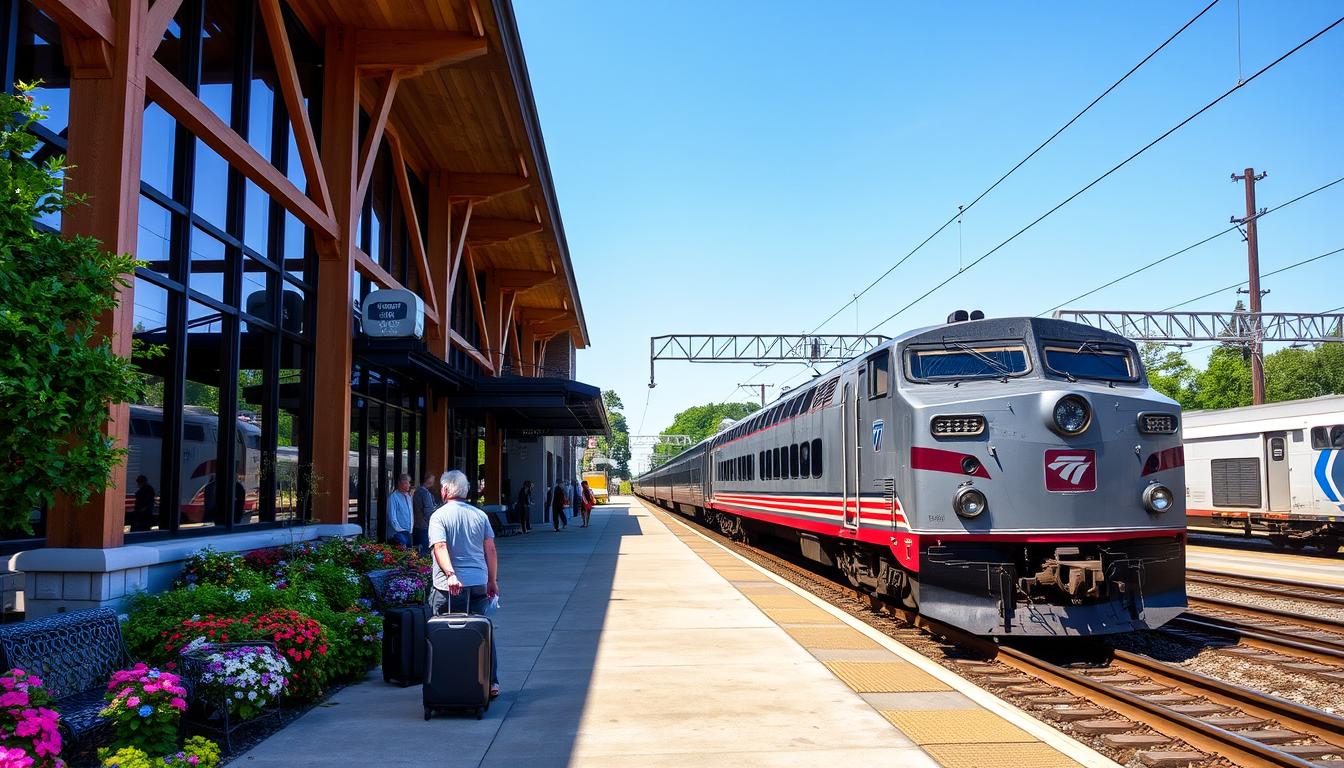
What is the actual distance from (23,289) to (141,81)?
4.51 m

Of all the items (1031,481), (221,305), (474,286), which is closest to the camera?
(1031,481)

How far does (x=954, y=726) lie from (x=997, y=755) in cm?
67

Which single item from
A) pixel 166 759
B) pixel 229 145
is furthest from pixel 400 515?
pixel 166 759

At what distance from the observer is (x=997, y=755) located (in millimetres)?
5758

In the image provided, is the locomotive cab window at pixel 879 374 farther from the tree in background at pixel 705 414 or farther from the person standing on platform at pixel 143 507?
the tree in background at pixel 705 414

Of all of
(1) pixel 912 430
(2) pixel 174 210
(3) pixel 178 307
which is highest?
(2) pixel 174 210

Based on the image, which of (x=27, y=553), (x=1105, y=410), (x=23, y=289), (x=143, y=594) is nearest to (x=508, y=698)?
(x=143, y=594)

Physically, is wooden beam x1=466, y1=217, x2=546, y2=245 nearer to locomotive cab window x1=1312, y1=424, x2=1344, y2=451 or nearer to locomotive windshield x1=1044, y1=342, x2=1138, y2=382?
locomotive windshield x1=1044, y1=342, x2=1138, y2=382

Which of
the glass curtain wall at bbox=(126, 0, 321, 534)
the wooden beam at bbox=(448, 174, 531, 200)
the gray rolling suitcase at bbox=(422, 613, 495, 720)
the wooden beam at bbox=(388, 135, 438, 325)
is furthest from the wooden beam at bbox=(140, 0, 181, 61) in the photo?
the wooden beam at bbox=(448, 174, 531, 200)

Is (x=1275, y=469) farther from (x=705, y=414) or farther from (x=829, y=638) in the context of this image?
(x=705, y=414)

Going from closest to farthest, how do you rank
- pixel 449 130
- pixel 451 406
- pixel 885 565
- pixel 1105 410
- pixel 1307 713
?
1. pixel 1307 713
2. pixel 1105 410
3. pixel 885 565
4. pixel 449 130
5. pixel 451 406

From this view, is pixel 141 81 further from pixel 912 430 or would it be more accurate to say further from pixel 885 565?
pixel 885 565

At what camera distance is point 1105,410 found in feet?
30.0

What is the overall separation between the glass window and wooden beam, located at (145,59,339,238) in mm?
7621
